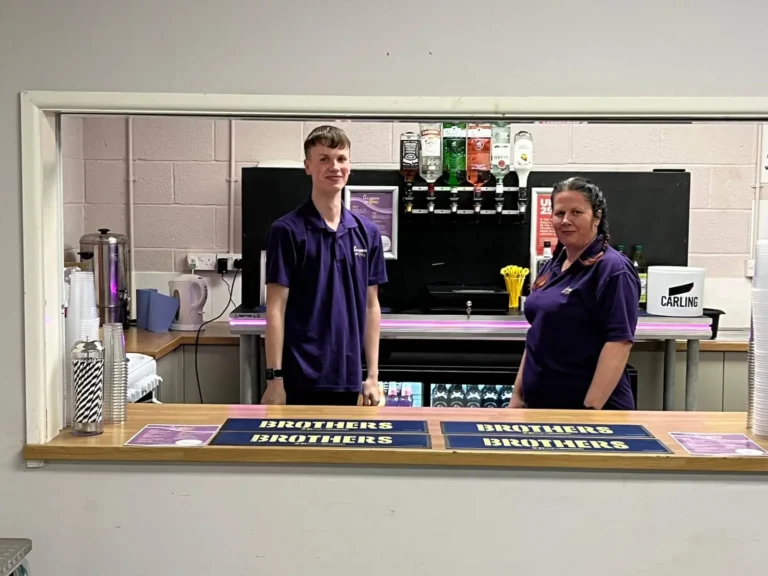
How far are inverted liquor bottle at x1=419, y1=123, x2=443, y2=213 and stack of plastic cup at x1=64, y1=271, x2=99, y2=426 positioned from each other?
2086mm

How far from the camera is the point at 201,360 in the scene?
378 cm

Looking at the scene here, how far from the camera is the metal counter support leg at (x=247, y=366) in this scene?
3.50 m

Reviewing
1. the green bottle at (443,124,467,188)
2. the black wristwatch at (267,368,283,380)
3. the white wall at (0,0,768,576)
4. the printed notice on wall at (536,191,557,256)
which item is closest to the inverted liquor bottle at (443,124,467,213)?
the green bottle at (443,124,467,188)

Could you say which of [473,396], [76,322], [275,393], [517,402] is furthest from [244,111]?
[473,396]

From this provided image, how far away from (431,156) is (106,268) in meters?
1.65

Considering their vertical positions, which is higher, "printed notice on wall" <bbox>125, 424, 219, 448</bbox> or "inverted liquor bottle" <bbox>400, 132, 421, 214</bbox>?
"inverted liquor bottle" <bbox>400, 132, 421, 214</bbox>

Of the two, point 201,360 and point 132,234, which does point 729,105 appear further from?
point 132,234

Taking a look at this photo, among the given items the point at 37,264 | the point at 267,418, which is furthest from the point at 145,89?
→ the point at 267,418

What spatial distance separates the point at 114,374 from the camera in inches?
69.3

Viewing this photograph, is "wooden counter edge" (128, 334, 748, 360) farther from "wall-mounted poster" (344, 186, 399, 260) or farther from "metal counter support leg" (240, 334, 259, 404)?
"wall-mounted poster" (344, 186, 399, 260)

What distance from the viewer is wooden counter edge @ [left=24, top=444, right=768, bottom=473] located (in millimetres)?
1554

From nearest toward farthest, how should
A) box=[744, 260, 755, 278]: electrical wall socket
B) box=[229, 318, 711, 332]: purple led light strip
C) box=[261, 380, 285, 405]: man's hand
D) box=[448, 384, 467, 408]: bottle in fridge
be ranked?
1. box=[261, 380, 285, 405]: man's hand
2. box=[229, 318, 711, 332]: purple led light strip
3. box=[448, 384, 467, 408]: bottle in fridge
4. box=[744, 260, 755, 278]: electrical wall socket

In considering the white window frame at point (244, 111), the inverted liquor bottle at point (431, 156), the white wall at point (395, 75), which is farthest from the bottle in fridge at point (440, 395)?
the white window frame at point (244, 111)

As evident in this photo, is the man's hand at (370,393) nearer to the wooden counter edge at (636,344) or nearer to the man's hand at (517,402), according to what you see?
the man's hand at (517,402)
